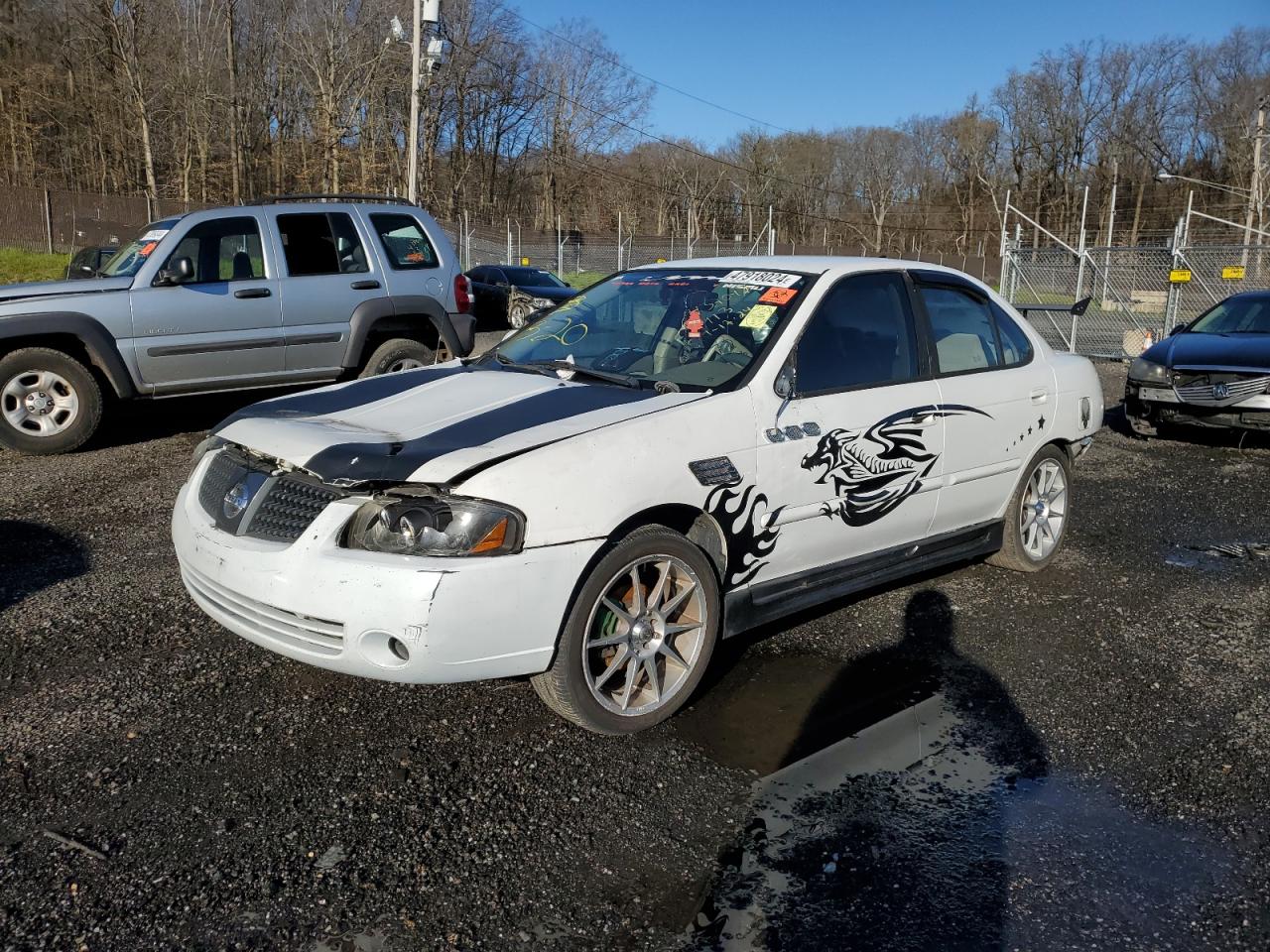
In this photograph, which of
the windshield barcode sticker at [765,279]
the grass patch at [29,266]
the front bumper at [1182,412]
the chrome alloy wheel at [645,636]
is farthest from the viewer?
the grass patch at [29,266]

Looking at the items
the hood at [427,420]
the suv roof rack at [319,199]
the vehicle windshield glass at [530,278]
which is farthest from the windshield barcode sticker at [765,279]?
the vehicle windshield glass at [530,278]

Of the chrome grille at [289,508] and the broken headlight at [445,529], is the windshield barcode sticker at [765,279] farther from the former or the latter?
the chrome grille at [289,508]

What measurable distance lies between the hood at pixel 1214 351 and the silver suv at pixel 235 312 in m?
6.63

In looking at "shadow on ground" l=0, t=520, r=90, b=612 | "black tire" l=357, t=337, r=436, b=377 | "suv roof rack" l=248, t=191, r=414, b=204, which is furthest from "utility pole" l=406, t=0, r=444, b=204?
"shadow on ground" l=0, t=520, r=90, b=612

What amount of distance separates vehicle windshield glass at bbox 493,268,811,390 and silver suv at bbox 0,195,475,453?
4222 millimetres

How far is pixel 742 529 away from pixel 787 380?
647mm

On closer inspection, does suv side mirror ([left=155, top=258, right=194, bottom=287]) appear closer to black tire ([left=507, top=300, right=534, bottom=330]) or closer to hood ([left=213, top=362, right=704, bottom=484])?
black tire ([left=507, top=300, right=534, bottom=330])

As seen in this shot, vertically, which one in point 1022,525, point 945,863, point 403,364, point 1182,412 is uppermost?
point 403,364

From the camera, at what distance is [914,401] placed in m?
4.48

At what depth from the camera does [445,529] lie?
10.2ft

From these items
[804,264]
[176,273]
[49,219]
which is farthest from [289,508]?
[49,219]

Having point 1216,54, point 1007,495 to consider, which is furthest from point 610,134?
point 1007,495

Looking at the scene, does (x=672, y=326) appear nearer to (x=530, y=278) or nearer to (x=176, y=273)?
(x=176, y=273)

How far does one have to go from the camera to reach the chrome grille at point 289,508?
3309mm
